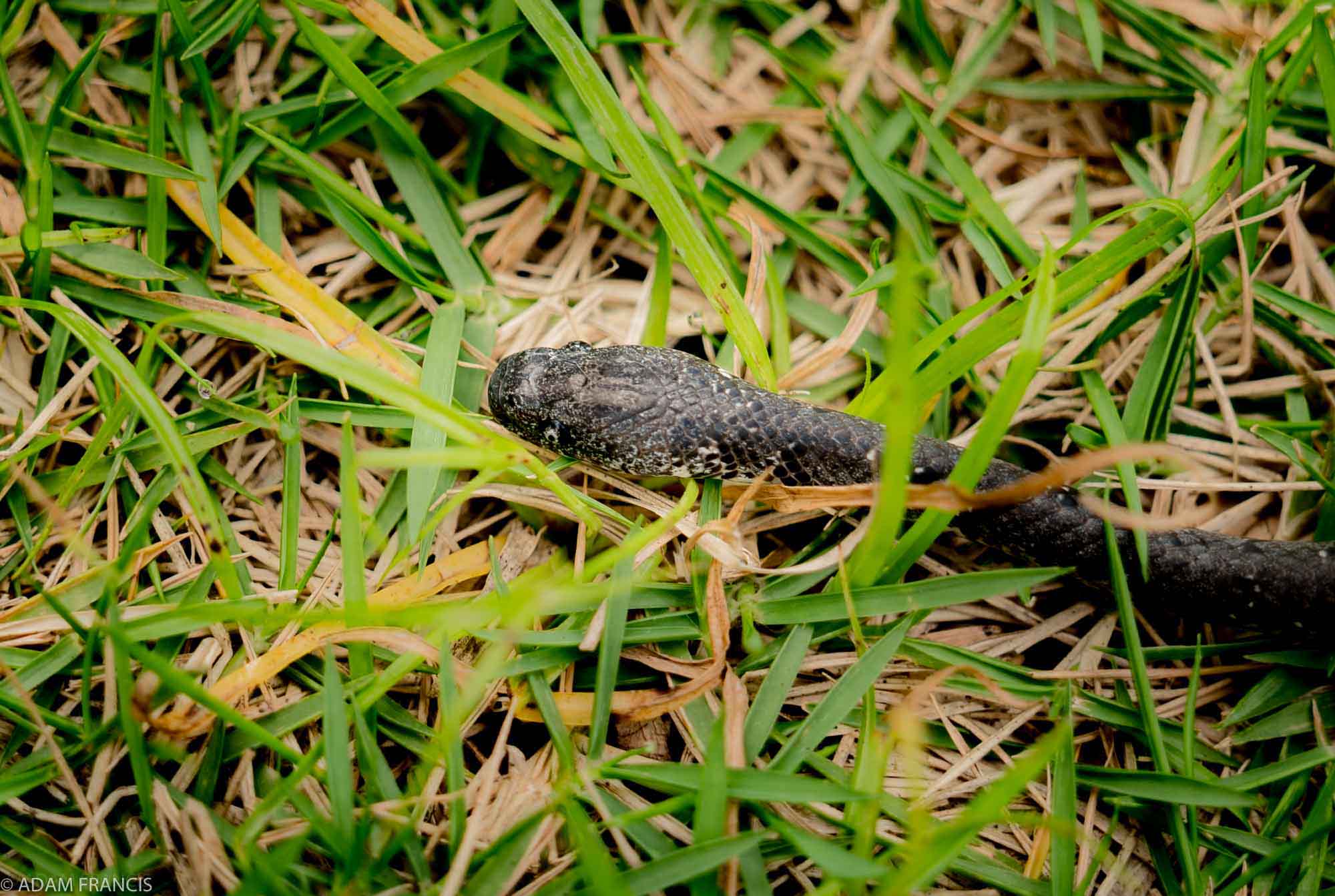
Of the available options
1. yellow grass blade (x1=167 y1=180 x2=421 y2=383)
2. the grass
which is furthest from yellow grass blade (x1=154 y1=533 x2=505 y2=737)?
yellow grass blade (x1=167 y1=180 x2=421 y2=383)

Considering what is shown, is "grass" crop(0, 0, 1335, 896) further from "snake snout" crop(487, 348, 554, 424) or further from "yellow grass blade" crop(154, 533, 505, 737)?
"snake snout" crop(487, 348, 554, 424)

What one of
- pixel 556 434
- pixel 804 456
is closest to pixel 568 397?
pixel 556 434

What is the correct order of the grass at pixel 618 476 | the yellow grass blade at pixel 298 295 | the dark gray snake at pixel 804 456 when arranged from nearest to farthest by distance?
the grass at pixel 618 476 < the dark gray snake at pixel 804 456 < the yellow grass blade at pixel 298 295

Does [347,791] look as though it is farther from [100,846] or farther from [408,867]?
[100,846]

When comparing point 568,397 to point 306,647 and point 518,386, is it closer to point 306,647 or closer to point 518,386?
point 518,386

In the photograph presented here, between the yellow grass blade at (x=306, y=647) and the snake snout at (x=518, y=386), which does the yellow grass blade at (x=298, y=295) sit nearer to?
the snake snout at (x=518, y=386)

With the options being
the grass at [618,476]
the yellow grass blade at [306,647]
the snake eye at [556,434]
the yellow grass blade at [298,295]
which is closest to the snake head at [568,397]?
the snake eye at [556,434]
